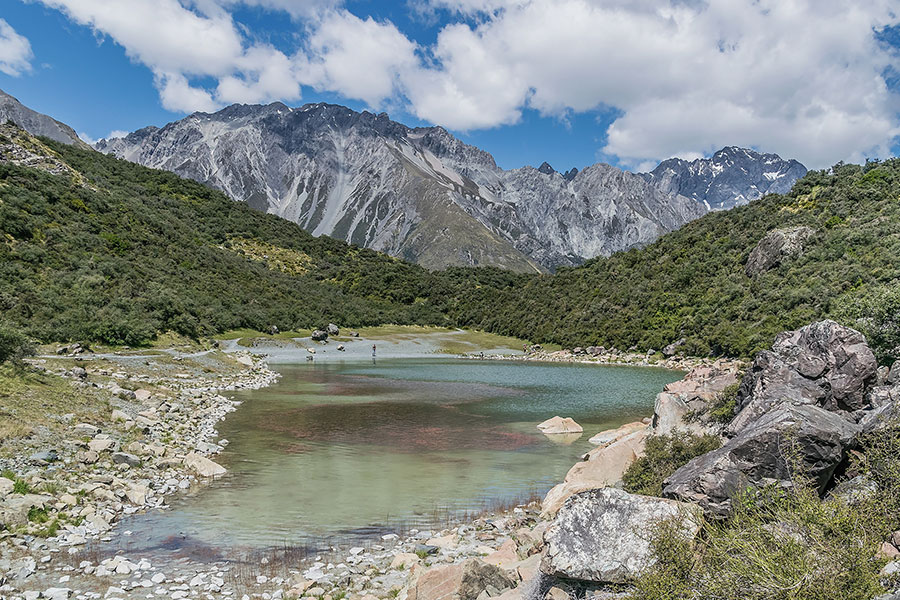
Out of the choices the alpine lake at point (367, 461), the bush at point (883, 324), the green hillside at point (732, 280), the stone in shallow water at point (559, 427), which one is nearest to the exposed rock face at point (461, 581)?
the alpine lake at point (367, 461)

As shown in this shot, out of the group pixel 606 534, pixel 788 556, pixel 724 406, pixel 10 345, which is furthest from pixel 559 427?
pixel 10 345

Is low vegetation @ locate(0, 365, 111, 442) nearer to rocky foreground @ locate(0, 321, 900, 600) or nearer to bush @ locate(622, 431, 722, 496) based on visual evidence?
rocky foreground @ locate(0, 321, 900, 600)

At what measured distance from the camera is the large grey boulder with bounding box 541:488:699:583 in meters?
7.13

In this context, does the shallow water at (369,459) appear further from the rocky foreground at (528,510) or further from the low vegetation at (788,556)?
the low vegetation at (788,556)

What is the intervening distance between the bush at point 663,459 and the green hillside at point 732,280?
1323 inches

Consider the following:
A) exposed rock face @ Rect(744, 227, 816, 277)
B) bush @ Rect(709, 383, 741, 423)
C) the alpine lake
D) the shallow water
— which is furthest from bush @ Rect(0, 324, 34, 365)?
exposed rock face @ Rect(744, 227, 816, 277)

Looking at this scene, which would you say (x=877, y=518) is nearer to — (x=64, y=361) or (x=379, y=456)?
(x=379, y=456)

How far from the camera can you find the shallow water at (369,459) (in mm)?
13992

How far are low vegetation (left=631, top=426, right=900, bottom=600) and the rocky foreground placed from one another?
44 cm

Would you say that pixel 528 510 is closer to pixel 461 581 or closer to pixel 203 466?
pixel 461 581

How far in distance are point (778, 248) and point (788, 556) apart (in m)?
80.5

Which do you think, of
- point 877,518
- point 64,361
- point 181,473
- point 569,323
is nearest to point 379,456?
point 181,473

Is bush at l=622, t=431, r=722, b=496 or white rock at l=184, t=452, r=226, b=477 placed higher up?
bush at l=622, t=431, r=722, b=496

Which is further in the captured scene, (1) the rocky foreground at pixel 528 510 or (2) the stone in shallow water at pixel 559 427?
(2) the stone in shallow water at pixel 559 427
